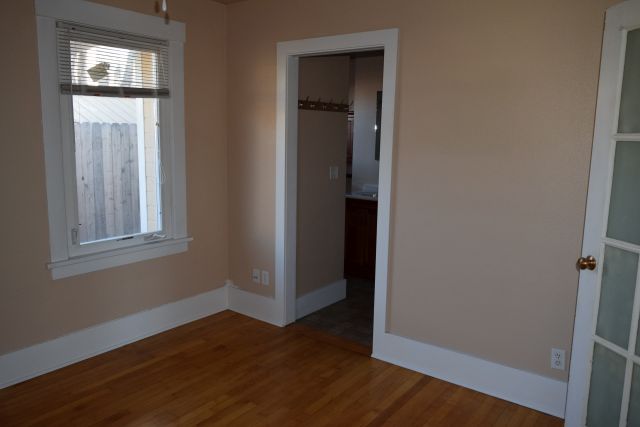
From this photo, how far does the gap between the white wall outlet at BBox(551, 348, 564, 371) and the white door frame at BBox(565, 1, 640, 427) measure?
1.07 feet

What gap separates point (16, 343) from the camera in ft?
10.1

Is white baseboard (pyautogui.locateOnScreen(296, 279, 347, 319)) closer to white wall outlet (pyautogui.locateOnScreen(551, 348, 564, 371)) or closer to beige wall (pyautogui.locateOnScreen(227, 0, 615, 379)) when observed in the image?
beige wall (pyautogui.locateOnScreen(227, 0, 615, 379))

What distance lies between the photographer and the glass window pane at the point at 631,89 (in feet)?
7.04

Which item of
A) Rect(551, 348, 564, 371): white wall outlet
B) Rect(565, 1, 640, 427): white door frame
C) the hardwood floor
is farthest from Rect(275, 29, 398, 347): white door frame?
Rect(565, 1, 640, 427): white door frame

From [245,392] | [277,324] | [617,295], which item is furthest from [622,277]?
[277,324]

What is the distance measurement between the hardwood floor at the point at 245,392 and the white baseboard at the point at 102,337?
2.6 inches

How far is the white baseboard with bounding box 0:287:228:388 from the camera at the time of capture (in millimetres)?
3096

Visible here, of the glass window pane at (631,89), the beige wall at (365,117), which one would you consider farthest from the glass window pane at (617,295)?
the beige wall at (365,117)

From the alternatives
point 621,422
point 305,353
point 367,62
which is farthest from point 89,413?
point 367,62

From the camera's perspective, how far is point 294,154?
156 inches

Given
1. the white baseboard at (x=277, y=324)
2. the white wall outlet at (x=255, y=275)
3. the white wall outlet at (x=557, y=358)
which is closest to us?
the white wall outlet at (x=557, y=358)

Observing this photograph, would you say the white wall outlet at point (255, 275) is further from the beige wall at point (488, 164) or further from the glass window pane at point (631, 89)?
the glass window pane at point (631, 89)

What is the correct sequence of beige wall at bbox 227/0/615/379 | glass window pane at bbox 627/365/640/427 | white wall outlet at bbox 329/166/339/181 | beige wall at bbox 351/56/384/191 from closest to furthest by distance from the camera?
glass window pane at bbox 627/365/640/427, beige wall at bbox 227/0/615/379, white wall outlet at bbox 329/166/339/181, beige wall at bbox 351/56/384/191

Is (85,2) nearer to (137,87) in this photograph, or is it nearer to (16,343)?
(137,87)
